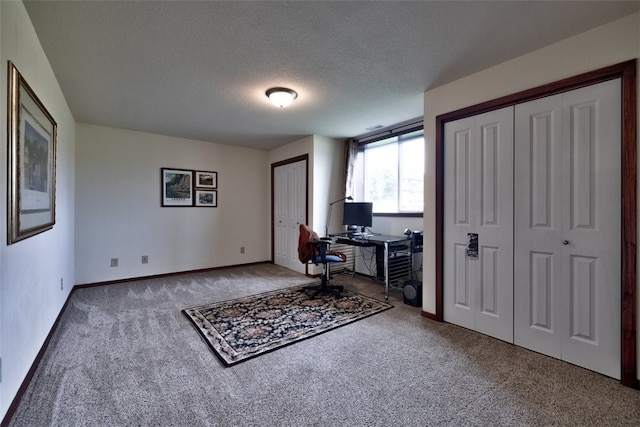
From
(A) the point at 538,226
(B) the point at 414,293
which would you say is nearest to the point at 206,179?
(B) the point at 414,293

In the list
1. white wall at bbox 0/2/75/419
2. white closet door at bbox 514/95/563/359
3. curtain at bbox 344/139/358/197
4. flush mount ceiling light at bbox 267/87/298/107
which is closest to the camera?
white wall at bbox 0/2/75/419

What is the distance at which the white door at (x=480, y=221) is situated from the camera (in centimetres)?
244

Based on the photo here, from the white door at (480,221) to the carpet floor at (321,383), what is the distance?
242 millimetres

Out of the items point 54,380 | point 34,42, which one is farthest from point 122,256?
point 34,42

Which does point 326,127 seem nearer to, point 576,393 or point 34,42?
point 34,42

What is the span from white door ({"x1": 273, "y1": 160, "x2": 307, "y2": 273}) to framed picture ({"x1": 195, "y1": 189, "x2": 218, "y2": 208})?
1.14 metres

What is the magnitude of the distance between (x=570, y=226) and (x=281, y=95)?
2.70 m

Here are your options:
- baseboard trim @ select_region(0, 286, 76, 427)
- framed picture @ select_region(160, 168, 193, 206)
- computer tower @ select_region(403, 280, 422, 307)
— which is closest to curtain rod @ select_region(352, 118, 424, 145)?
computer tower @ select_region(403, 280, 422, 307)

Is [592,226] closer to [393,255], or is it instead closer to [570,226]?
[570,226]

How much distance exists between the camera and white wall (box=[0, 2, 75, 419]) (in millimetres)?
1499

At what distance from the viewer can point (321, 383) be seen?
1.88 meters

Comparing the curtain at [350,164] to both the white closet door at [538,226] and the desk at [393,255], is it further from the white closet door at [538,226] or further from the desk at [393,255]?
the white closet door at [538,226]

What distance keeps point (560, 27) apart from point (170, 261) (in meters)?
5.41

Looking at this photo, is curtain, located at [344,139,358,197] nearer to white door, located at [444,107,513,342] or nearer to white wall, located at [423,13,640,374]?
white wall, located at [423,13,640,374]
